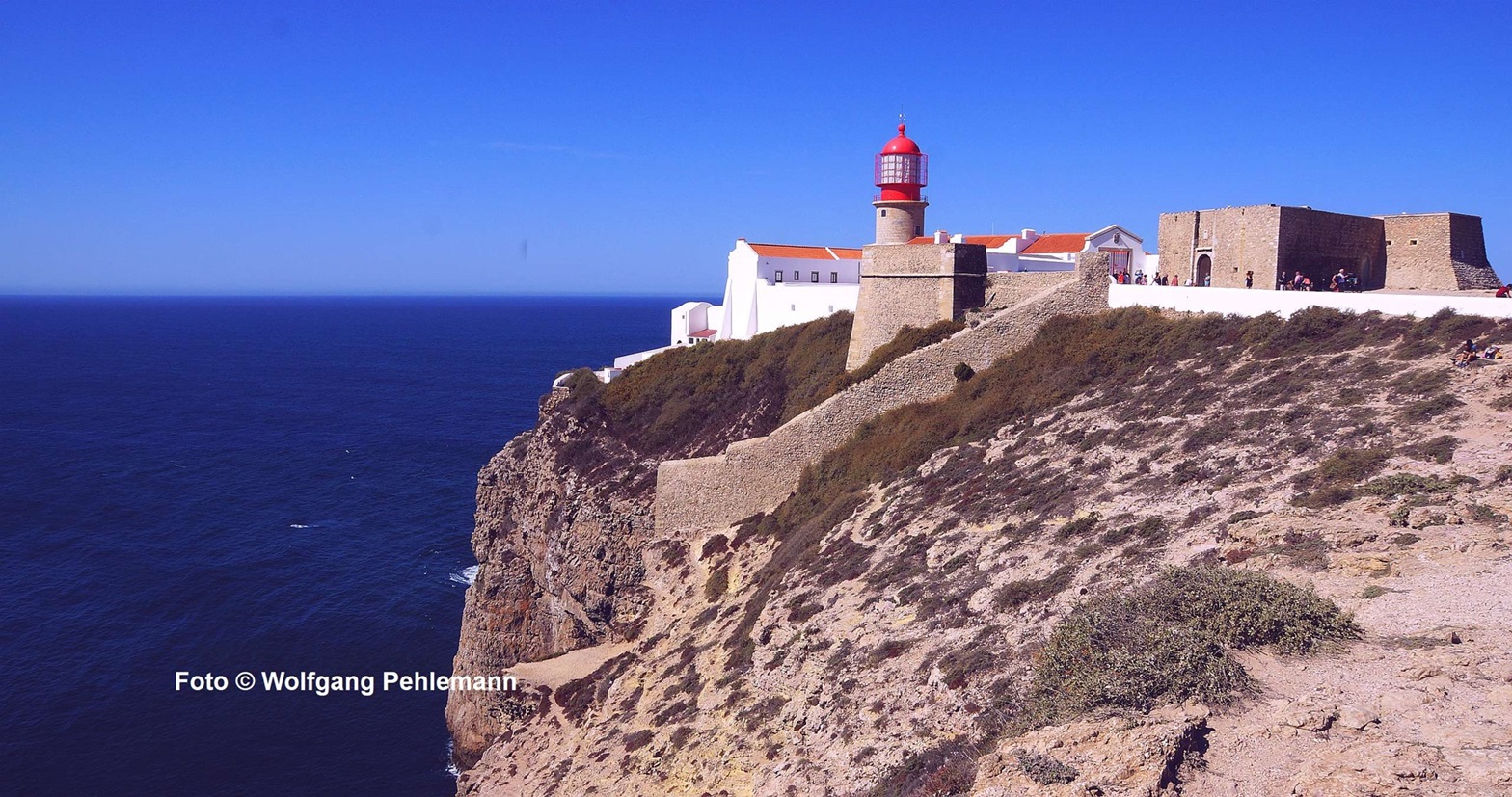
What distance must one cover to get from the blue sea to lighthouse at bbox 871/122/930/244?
21.9m

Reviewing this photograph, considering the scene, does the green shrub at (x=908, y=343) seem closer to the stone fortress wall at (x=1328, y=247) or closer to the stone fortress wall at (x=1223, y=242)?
the stone fortress wall at (x=1223, y=242)

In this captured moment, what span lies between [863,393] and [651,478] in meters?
7.68

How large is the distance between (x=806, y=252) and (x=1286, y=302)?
2280 centimetres

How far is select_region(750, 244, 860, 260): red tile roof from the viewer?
39.4 meters

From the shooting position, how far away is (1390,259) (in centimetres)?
2402

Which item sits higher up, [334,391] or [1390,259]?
[1390,259]

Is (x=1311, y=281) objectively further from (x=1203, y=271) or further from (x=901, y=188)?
(x=901, y=188)

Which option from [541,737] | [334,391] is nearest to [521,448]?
[541,737]

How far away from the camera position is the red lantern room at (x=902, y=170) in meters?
32.6

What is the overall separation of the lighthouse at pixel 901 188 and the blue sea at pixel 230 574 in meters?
21.9

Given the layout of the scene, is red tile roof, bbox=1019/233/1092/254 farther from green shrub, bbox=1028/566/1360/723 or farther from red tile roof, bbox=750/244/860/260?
green shrub, bbox=1028/566/1360/723

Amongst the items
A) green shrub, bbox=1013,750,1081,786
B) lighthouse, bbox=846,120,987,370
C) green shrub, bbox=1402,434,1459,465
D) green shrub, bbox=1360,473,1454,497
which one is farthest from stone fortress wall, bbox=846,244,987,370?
green shrub, bbox=1013,750,1081,786

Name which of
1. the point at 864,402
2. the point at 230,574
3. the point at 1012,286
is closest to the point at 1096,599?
the point at 864,402

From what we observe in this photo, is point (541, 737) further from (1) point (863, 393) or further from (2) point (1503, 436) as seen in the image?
(2) point (1503, 436)
